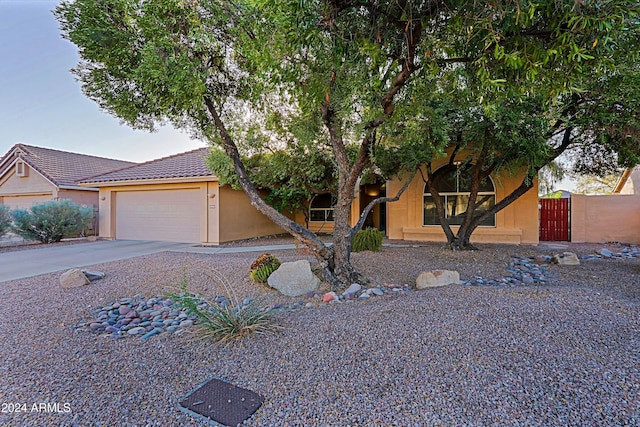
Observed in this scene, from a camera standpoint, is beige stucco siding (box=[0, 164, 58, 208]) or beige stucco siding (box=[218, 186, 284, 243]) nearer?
beige stucco siding (box=[218, 186, 284, 243])

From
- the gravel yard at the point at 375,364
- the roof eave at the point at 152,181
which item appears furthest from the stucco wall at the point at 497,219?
the roof eave at the point at 152,181

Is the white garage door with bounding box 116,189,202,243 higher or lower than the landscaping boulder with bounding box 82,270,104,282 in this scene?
higher

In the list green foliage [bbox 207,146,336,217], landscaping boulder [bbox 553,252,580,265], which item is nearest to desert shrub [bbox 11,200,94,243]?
green foliage [bbox 207,146,336,217]

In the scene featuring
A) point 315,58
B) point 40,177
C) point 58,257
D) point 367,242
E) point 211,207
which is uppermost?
point 315,58

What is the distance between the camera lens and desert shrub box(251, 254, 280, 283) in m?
5.62

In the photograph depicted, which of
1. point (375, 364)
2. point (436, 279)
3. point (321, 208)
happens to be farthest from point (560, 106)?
point (321, 208)

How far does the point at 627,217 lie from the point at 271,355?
15106 millimetres

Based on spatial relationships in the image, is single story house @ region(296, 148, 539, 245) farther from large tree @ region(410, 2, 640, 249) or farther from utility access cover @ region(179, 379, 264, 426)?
utility access cover @ region(179, 379, 264, 426)

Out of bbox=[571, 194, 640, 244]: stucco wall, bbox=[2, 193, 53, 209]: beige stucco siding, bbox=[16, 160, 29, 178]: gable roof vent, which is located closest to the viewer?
bbox=[571, 194, 640, 244]: stucco wall

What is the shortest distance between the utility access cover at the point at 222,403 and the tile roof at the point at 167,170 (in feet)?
32.2

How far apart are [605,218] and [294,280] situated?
44.3 ft

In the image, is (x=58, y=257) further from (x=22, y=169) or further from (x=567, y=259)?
(x=567, y=259)

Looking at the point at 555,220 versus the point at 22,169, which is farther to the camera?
the point at 22,169

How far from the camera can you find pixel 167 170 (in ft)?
44.3
